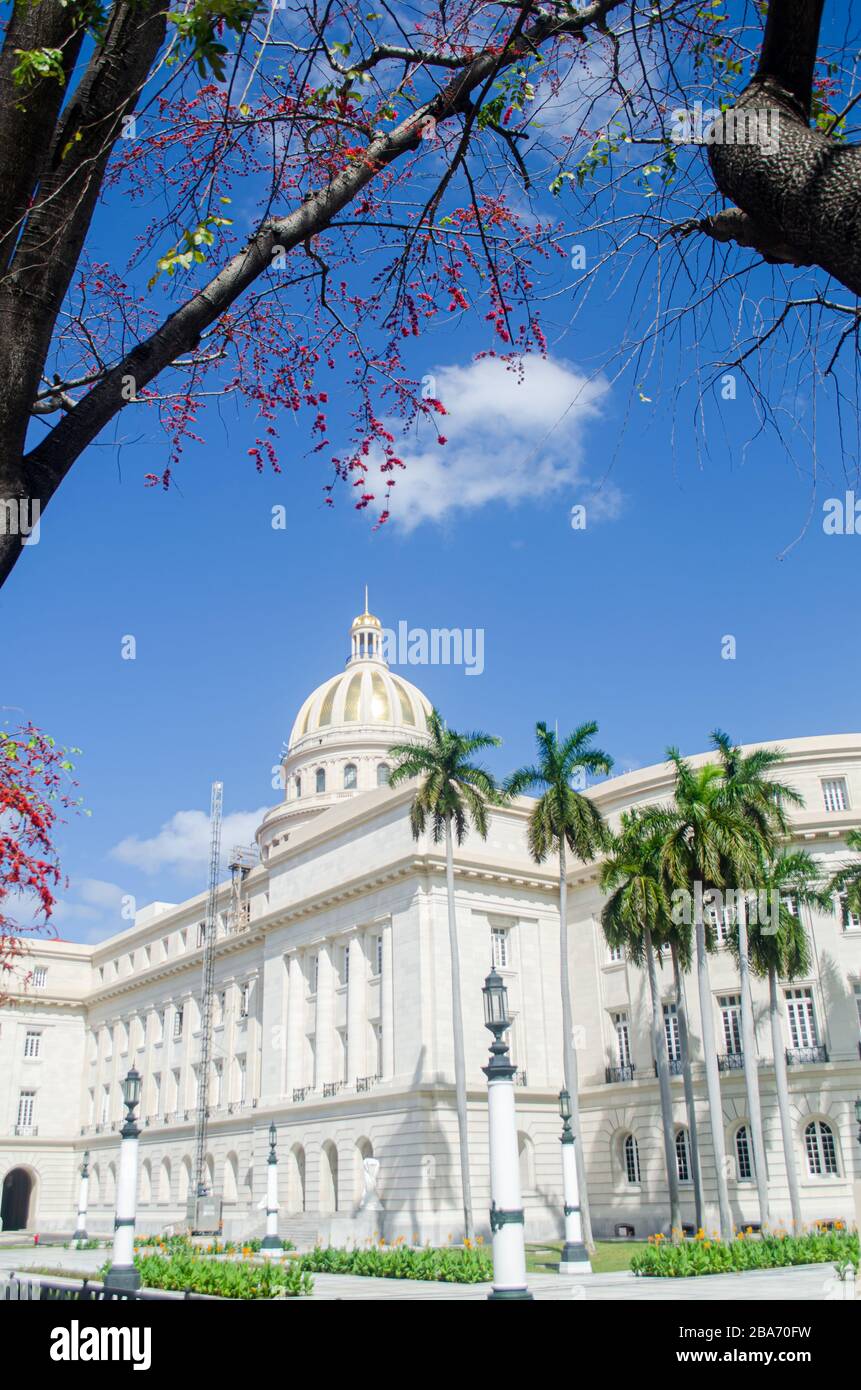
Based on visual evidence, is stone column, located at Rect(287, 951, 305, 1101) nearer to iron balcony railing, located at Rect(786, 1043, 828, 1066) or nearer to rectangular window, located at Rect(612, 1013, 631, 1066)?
rectangular window, located at Rect(612, 1013, 631, 1066)

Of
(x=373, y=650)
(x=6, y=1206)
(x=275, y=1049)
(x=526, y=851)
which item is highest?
(x=373, y=650)

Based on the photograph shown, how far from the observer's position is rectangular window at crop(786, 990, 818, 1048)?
42531 millimetres

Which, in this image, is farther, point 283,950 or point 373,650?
point 373,650

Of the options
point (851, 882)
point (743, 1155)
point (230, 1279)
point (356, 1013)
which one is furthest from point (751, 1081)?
point (230, 1279)

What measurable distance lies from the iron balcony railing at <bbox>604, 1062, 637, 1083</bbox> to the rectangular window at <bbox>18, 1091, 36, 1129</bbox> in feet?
144

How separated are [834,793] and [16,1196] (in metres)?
60.1

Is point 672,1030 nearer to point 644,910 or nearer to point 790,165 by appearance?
point 644,910

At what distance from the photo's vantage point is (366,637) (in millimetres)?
87562

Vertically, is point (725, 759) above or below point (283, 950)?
above

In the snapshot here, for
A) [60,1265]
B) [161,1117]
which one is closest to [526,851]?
[60,1265]

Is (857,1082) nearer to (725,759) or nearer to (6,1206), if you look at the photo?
(725,759)

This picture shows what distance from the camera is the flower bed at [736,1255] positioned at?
85.0 ft
